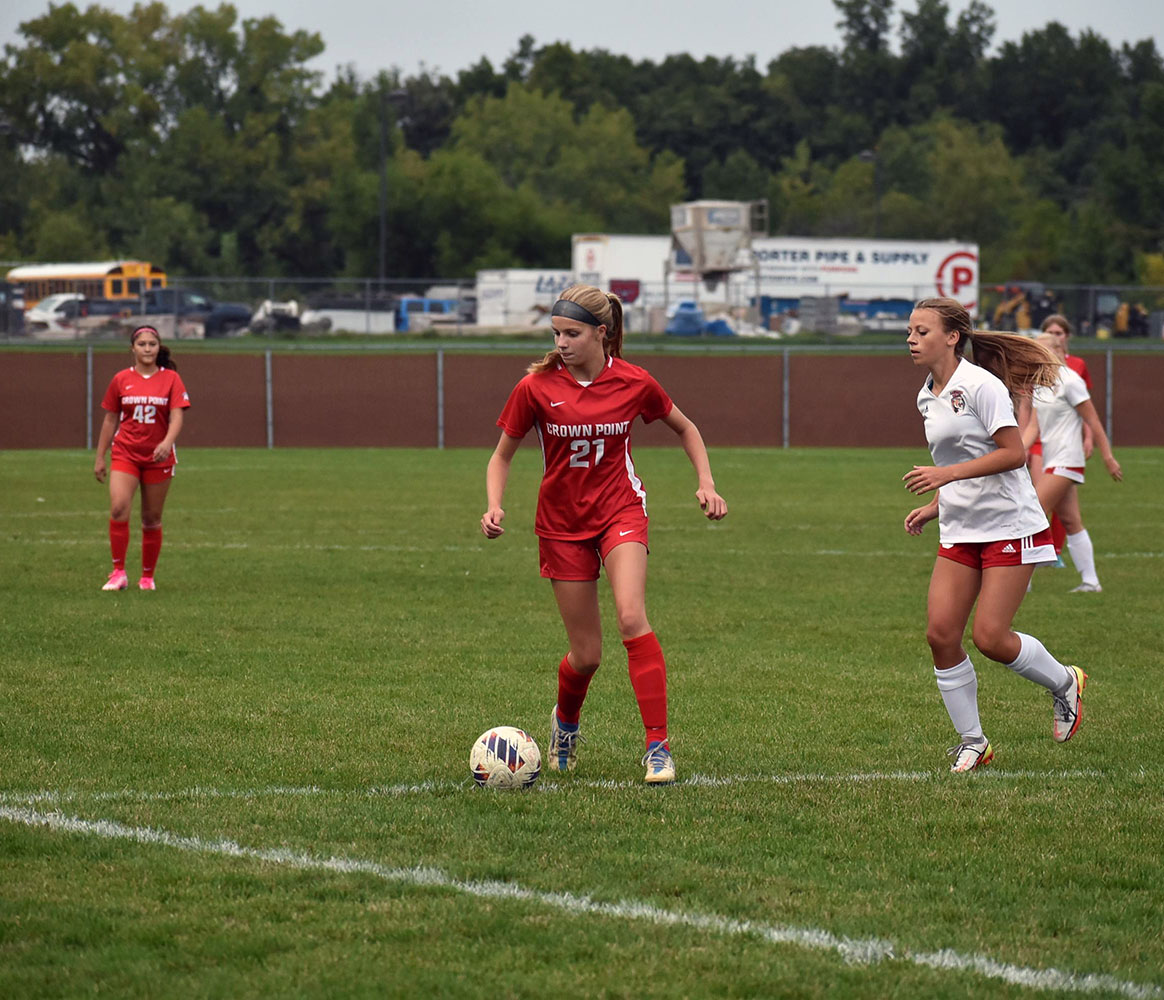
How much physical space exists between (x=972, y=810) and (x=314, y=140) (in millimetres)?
85563

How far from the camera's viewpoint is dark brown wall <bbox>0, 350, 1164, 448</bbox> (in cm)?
3269

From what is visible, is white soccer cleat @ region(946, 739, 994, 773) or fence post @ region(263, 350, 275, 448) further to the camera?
fence post @ region(263, 350, 275, 448)

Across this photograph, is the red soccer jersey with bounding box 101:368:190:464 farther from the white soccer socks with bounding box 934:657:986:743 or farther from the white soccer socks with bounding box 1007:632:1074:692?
the white soccer socks with bounding box 1007:632:1074:692

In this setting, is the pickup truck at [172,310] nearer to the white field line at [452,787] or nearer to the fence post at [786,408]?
the fence post at [786,408]

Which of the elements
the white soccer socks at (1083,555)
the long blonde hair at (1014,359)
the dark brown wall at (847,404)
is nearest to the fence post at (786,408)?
the dark brown wall at (847,404)

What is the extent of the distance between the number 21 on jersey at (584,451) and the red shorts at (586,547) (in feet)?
0.80

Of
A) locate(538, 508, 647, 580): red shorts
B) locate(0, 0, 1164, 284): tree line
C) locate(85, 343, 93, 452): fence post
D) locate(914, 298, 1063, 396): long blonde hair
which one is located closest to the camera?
locate(538, 508, 647, 580): red shorts

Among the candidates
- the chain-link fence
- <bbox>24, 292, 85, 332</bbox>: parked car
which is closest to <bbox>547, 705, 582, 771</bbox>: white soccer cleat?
the chain-link fence

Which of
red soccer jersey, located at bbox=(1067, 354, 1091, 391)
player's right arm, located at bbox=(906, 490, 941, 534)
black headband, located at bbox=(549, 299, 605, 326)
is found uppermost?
black headband, located at bbox=(549, 299, 605, 326)

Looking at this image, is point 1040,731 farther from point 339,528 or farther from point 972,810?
point 339,528

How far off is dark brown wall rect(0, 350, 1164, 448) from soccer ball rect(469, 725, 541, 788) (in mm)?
27335

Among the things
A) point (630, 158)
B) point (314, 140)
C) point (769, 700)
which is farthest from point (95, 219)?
point (769, 700)

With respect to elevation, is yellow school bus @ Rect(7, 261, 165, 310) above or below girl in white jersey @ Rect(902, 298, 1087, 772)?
above

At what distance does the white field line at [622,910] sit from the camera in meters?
4.00
